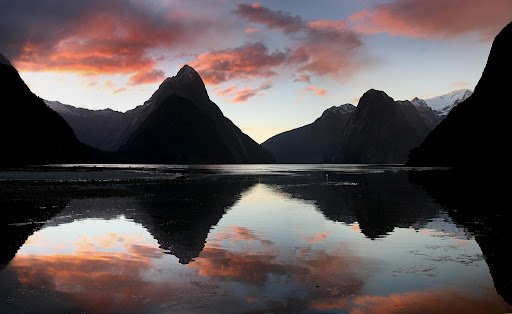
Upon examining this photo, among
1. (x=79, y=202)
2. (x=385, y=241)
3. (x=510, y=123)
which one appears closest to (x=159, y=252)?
→ (x=385, y=241)

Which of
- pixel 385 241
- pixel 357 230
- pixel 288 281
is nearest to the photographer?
pixel 288 281

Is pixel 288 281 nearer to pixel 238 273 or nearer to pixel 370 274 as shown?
pixel 238 273

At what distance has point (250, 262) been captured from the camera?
725 inches

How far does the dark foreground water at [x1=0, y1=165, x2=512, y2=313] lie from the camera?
13.0 metres

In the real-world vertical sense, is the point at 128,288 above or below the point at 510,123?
below

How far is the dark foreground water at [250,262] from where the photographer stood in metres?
13.0

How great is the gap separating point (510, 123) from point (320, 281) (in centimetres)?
16132

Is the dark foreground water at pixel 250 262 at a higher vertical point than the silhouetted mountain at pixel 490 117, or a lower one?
lower

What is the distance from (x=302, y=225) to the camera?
29766 mm

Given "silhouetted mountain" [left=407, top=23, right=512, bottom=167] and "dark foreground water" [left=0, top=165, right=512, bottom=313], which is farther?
"silhouetted mountain" [left=407, top=23, right=512, bottom=167]

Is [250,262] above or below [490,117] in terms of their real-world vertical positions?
below

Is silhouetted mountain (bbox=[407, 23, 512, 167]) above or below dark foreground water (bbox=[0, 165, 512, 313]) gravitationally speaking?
above

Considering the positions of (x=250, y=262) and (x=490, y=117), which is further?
(x=490, y=117)

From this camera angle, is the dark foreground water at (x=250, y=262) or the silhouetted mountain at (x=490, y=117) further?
the silhouetted mountain at (x=490, y=117)
